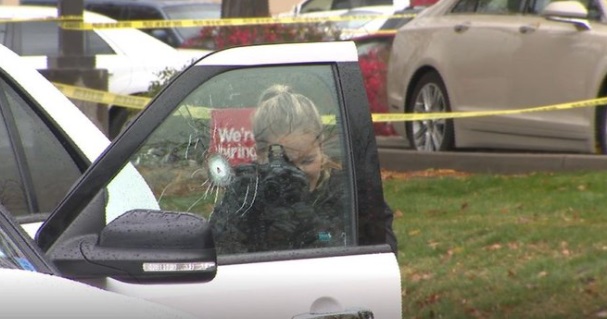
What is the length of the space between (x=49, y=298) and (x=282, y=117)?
4.67ft

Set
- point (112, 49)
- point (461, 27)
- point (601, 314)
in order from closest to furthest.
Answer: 1. point (601, 314)
2. point (461, 27)
3. point (112, 49)

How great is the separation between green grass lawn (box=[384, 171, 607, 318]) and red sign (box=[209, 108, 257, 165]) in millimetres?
4096

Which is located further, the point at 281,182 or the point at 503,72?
the point at 503,72

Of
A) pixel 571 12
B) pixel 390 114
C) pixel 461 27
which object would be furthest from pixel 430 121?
pixel 571 12

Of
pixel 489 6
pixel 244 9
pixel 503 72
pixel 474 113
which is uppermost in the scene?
pixel 489 6

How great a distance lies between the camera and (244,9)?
15.0 m

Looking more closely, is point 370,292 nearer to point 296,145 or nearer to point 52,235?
point 296,145

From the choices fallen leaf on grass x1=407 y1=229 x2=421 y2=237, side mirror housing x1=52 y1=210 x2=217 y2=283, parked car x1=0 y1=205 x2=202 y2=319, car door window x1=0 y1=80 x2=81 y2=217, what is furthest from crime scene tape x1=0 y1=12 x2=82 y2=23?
parked car x1=0 y1=205 x2=202 y2=319

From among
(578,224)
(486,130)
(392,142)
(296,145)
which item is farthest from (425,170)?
(296,145)

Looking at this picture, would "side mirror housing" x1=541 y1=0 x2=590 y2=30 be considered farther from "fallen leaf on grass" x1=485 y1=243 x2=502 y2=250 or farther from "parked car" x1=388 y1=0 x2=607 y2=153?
"fallen leaf on grass" x1=485 y1=243 x2=502 y2=250

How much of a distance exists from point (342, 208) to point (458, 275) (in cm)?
478

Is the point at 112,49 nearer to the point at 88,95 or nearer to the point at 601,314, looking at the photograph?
the point at 88,95

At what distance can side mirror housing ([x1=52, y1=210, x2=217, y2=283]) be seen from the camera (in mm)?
3953

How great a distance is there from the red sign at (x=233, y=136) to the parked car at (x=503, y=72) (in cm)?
746
